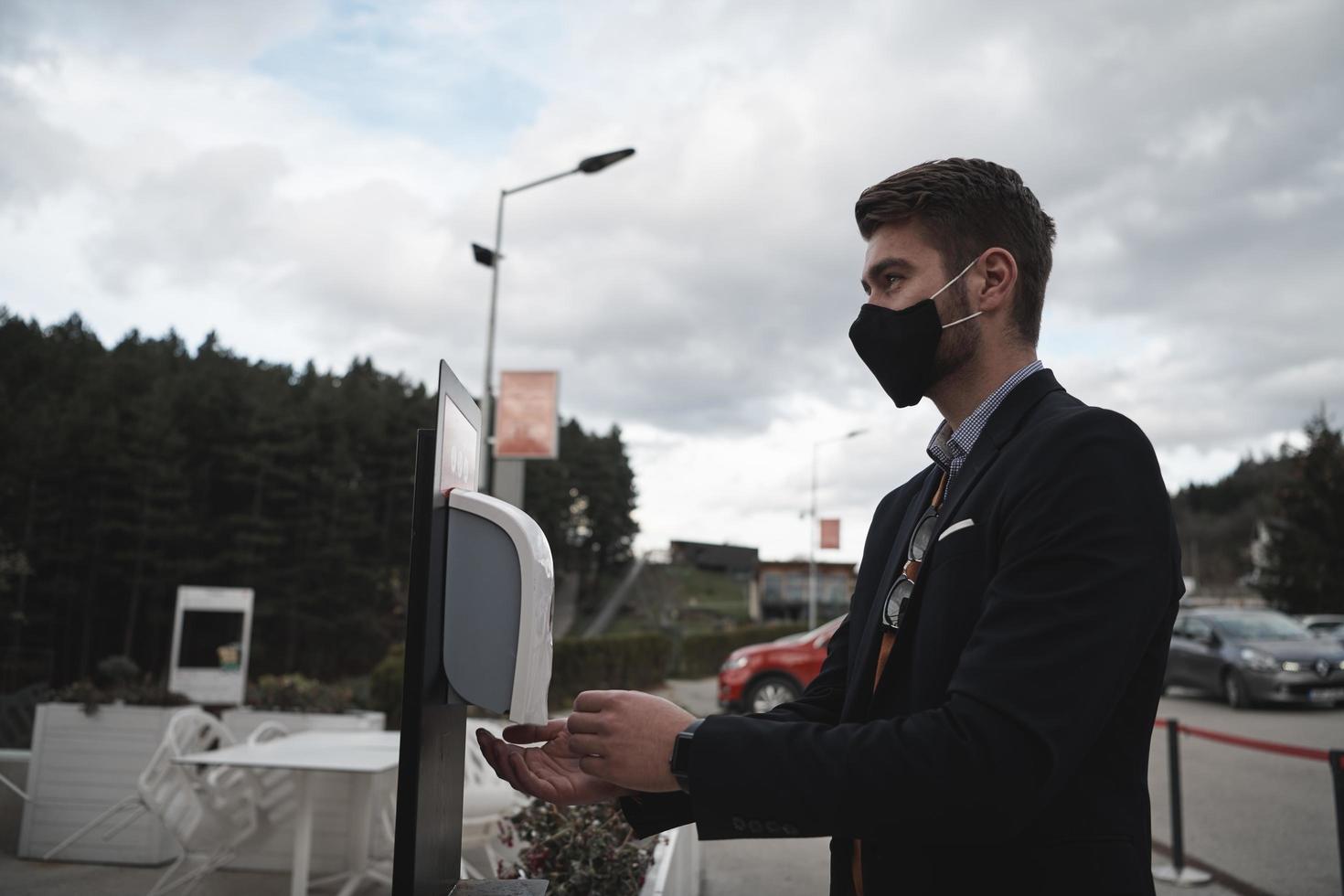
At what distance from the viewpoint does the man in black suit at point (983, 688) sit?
113 cm

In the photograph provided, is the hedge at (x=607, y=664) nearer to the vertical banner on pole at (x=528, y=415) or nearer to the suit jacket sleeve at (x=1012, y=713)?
the vertical banner on pole at (x=528, y=415)

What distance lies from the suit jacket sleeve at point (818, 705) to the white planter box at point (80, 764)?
6224 mm

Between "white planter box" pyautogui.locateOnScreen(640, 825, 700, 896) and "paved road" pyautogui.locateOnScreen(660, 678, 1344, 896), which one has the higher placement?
"white planter box" pyautogui.locateOnScreen(640, 825, 700, 896)

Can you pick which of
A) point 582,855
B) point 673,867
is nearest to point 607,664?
point 673,867

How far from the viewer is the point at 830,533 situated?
35.1 metres

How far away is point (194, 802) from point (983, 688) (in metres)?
5.60

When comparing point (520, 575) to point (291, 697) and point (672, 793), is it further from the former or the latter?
point (291, 697)

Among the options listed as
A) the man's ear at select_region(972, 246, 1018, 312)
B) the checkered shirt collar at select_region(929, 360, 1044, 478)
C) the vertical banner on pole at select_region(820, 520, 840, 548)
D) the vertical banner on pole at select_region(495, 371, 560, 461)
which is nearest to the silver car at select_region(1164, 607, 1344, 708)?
the vertical banner on pole at select_region(495, 371, 560, 461)

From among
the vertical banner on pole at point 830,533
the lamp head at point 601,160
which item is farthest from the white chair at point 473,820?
the vertical banner on pole at point 830,533

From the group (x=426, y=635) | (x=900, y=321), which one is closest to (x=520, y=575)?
(x=426, y=635)

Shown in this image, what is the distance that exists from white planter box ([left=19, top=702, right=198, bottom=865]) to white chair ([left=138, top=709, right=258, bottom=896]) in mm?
1029

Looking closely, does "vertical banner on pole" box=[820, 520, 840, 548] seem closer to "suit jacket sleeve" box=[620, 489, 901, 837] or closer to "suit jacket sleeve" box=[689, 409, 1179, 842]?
"suit jacket sleeve" box=[620, 489, 901, 837]

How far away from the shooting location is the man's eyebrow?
1595mm

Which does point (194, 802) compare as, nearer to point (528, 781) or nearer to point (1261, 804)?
point (528, 781)
